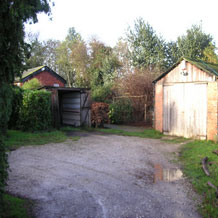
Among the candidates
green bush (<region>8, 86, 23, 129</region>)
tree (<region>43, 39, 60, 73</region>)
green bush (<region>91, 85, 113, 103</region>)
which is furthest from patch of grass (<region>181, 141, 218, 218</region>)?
tree (<region>43, 39, 60, 73</region>)

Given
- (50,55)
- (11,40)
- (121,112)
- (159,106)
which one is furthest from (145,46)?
(50,55)

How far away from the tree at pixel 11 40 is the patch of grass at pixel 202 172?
3402 mm

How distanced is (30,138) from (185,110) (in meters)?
7.28

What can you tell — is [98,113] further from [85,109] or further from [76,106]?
[76,106]

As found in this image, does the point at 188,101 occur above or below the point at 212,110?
above

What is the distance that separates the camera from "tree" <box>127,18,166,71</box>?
25.8 m

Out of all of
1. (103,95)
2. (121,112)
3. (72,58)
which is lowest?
(121,112)

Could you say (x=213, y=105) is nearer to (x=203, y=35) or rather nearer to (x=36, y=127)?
(x=36, y=127)

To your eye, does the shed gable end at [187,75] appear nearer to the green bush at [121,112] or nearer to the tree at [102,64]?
the green bush at [121,112]

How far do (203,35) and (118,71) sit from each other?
10.6 meters

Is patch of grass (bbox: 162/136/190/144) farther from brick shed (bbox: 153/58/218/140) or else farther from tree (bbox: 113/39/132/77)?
tree (bbox: 113/39/132/77)

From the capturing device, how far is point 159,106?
12.8 m

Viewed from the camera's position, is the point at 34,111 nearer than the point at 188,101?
No

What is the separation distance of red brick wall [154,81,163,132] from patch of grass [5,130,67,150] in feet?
16.2
